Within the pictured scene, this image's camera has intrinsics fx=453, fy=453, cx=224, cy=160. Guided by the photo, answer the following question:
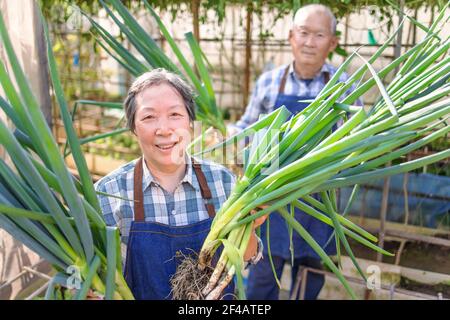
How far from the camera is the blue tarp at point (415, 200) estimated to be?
2633 millimetres

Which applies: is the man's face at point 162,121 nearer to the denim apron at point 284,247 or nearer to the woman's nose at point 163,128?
the woman's nose at point 163,128

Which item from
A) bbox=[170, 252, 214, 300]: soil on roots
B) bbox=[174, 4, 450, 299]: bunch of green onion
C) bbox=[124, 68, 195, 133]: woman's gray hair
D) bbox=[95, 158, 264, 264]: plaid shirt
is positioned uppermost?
bbox=[124, 68, 195, 133]: woman's gray hair

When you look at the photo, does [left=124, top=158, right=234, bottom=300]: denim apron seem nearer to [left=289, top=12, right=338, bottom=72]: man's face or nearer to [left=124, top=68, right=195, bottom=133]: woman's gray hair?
[left=124, top=68, right=195, bottom=133]: woman's gray hair

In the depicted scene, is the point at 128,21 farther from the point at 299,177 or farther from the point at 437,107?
the point at 437,107

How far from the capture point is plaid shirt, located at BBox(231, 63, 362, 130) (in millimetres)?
1935

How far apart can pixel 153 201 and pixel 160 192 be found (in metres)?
0.03

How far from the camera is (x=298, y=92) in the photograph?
1961 mm

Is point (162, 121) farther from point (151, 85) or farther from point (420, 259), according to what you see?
point (420, 259)

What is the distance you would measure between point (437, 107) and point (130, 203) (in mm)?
786

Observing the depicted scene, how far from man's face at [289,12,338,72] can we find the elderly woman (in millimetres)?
764

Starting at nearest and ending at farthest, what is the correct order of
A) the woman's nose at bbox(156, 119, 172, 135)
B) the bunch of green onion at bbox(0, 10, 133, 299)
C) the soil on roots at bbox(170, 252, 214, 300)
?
the bunch of green onion at bbox(0, 10, 133, 299) < the soil on roots at bbox(170, 252, 214, 300) < the woman's nose at bbox(156, 119, 172, 135)

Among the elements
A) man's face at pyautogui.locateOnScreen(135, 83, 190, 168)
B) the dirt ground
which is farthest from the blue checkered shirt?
the dirt ground

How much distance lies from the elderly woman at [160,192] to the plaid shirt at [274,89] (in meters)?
0.73

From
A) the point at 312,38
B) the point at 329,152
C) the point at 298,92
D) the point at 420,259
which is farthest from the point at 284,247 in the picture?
the point at 329,152
